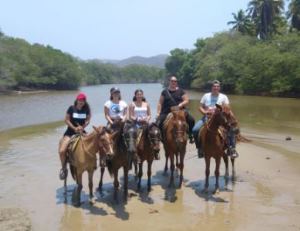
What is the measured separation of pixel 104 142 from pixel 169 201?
7.47 feet

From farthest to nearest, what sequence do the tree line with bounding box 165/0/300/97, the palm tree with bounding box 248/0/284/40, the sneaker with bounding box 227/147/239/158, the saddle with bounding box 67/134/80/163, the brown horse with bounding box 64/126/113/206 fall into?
the palm tree with bounding box 248/0/284/40 → the tree line with bounding box 165/0/300/97 → the sneaker with bounding box 227/147/239/158 → the saddle with bounding box 67/134/80/163 → the brown horse with bounding box 64/126/113/206

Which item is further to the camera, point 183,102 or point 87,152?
point 183,102

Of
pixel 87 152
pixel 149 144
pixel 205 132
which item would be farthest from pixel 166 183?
pixel 87 152

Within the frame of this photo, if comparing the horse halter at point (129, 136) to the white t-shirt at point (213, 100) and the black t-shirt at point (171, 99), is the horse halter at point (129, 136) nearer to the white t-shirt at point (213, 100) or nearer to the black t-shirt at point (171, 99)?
the black t-shirt at point (171, 99)

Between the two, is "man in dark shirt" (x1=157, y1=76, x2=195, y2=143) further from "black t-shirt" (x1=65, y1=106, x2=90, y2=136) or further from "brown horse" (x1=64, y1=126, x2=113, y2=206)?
"brown horse" (x1=64, y1=126, x2=113, y2=206)

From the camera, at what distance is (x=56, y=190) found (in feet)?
35.4

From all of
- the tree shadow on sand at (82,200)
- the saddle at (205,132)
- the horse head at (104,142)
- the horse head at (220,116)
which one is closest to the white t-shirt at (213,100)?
the saddle at (205,132)

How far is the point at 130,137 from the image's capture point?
9.16m

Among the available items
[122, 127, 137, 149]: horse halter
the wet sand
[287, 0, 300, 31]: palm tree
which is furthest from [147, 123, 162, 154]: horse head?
[287, 0, 300, 31]: palm tree

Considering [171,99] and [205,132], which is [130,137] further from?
[171,99]

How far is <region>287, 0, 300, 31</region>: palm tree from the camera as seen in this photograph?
73.8 meters

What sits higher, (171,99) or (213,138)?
(171,99)

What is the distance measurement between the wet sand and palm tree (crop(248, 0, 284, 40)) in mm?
70253

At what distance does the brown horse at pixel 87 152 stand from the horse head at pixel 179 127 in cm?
178
